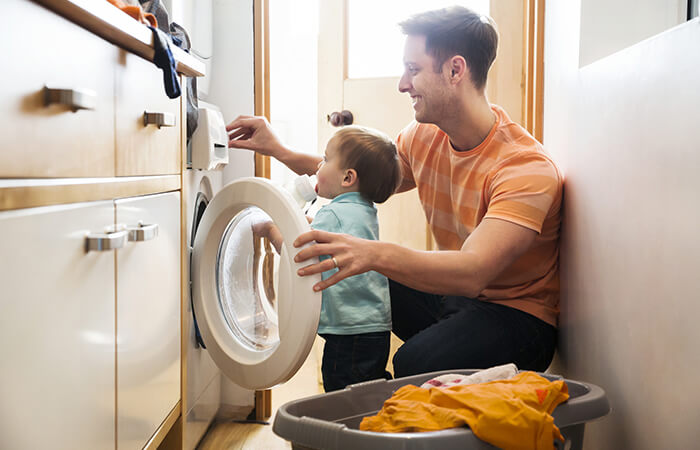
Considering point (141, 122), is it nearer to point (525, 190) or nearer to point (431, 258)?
point (431, 258)

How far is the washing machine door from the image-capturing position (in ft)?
4.06

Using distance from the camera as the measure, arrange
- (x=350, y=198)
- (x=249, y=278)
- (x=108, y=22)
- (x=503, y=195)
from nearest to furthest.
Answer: (x=108, y=22)
(x=503, y=195)
(x=350, y=198)
(x=249, y=278)

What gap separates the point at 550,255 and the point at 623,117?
1.95ft

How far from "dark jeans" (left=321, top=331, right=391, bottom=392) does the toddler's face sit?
0.38 m

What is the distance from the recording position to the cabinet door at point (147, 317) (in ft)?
3.20

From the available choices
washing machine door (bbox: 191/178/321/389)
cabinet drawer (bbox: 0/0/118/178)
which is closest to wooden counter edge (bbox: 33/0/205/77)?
cabinet drawer (bbox: 0/0/118/178)

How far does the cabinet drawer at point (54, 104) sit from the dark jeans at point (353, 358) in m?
0.75

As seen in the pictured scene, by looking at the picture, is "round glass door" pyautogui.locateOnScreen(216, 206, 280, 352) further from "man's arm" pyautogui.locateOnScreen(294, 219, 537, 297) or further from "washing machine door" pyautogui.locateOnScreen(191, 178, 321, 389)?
"man's arm" pyautogui.locateOnScreen(294, 219, 537, 297)

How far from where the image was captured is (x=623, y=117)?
110cm

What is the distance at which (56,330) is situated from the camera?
2.41ft

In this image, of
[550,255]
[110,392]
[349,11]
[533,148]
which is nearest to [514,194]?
[533,148]

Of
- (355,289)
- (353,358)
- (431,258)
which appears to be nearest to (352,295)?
(355,289)

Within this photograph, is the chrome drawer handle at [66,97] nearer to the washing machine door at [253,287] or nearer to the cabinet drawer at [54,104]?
the cabinet drawer at [54,104]

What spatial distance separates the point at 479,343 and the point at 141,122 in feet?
2.97
